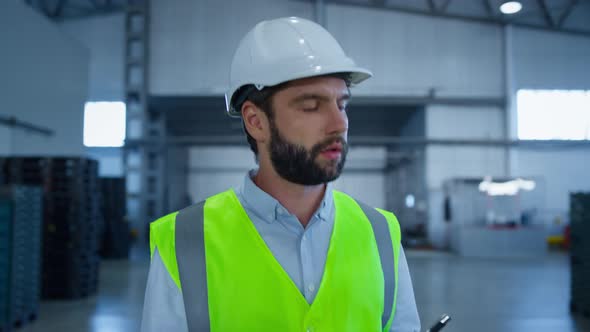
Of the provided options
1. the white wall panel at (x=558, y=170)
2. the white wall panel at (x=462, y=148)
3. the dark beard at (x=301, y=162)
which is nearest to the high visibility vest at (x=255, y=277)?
the dark beard at (x=301, y=162)

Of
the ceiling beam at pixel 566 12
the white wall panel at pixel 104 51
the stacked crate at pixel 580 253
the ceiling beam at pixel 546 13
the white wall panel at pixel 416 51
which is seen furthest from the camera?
the white wall panel at pixel 104 51

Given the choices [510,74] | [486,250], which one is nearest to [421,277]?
[486,250]

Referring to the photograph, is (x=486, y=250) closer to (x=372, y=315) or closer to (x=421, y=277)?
(x=421, y=277)

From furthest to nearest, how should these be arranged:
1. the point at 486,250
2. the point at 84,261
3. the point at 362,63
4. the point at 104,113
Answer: the point at 104,113
the point at 362,63
the point at 486,250
the point at 84,261

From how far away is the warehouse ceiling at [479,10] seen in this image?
17875 millimetres

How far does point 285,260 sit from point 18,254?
6.26 metres

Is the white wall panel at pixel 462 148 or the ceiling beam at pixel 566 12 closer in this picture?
the ceiling beam at pixel 566 12

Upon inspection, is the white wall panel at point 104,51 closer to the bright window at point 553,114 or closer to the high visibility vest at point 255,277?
the bright window at point 553,114

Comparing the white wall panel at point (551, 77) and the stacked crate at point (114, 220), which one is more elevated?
the white wall panel at point (551, 77)

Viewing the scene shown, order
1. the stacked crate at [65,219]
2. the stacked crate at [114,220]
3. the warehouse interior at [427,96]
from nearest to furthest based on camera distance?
the stacked crate at [65,219], the stacked crate at [114,220], the warehouse interior at [427,96]

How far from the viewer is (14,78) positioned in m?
11.4

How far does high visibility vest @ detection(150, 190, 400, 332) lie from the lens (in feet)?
4.48

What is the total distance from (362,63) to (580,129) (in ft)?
28.7

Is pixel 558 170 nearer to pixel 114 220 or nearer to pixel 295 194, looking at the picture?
pixel 114 220
